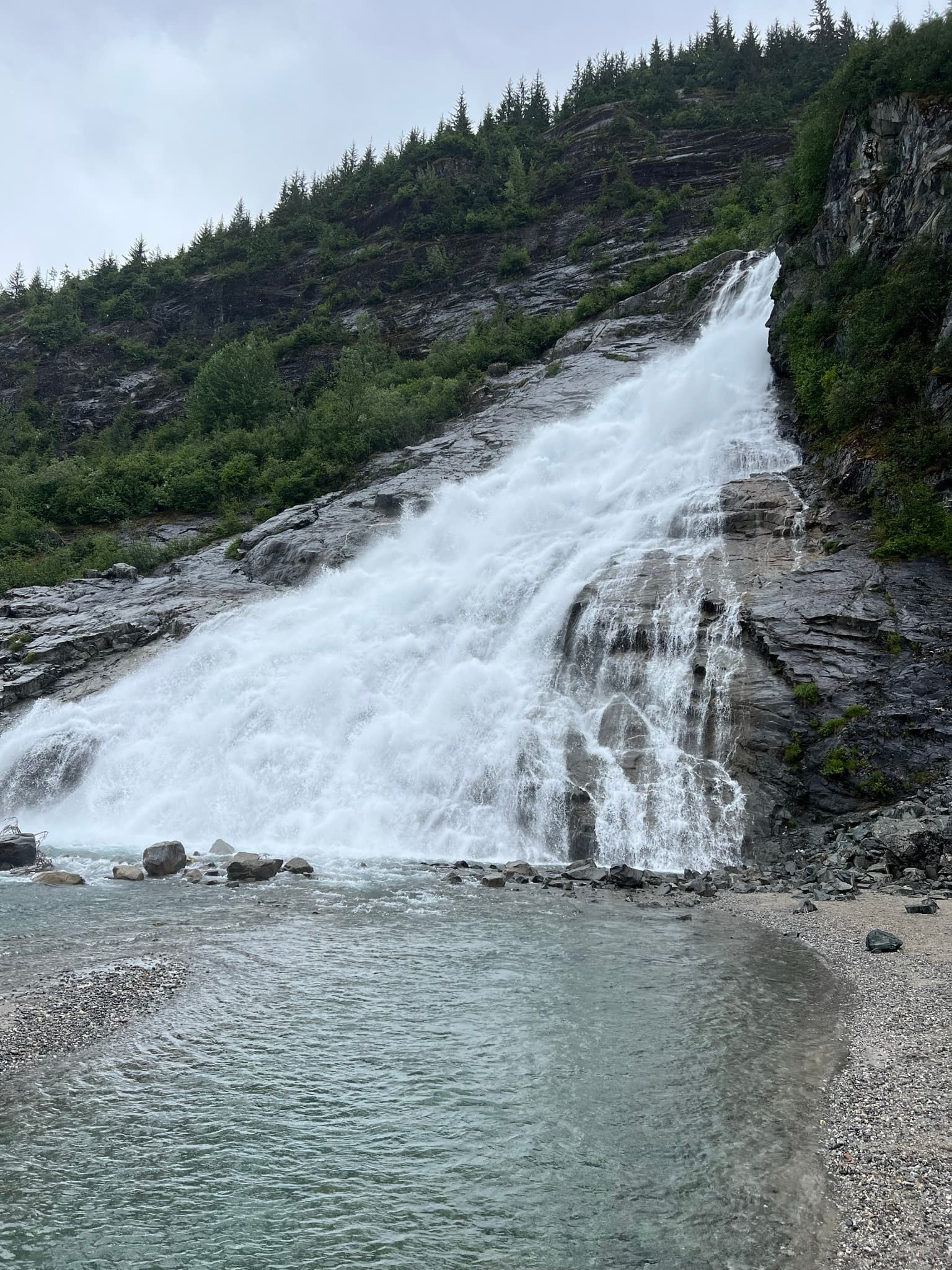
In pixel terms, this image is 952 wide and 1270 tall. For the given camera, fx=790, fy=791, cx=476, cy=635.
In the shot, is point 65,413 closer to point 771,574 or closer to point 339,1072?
point 771,574

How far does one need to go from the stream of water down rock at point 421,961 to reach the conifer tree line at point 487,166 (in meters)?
59.2

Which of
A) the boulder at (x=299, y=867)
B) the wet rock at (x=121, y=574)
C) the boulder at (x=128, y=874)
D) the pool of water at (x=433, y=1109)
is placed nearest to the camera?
the pool of water at (x=433, y=1109)

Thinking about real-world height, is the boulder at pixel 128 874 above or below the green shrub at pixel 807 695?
below

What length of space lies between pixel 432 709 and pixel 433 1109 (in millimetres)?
16171

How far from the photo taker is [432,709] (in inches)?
923

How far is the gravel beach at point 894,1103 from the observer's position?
204 inches

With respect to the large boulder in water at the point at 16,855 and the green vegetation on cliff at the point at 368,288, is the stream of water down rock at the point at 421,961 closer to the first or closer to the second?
the large boulder in water at the point at 16,855

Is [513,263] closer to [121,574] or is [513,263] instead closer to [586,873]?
[121,574]

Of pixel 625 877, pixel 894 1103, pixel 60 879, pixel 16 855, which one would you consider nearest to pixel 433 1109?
pixel 894 1103

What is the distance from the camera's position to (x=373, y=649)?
26562 millimetres

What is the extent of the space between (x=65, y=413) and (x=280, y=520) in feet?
154

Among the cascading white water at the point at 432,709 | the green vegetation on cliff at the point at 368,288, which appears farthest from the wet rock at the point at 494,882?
the green vegetation on cliff at the point at 368,288

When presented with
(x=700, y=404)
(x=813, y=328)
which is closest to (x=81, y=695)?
(x=700, y=404)

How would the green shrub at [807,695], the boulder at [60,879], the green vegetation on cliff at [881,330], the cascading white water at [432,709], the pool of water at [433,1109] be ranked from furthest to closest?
1. the green vegetation on cliff at [881,330]
2. the cascading white water at [432,709]
3. the green shrub at [807,695]
4. the boulder at [60,879]
5. the pool of water at [433,1109]
